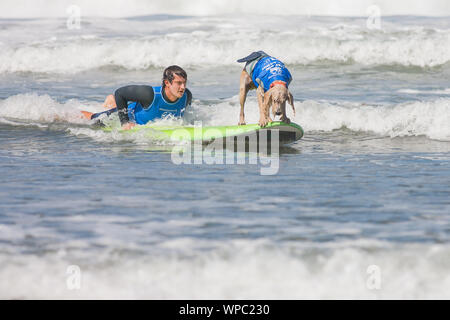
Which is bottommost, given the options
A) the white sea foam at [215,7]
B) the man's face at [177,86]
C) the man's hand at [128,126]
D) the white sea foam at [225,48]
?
the man's hand at [128,126]

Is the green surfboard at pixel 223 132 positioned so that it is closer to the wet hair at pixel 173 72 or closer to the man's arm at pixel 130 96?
the man's arm at pixel 130 96

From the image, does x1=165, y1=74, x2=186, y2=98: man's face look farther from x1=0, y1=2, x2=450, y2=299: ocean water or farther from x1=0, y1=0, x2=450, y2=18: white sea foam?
x1=0, y1=0, x2=450, y2=18: white sea foam

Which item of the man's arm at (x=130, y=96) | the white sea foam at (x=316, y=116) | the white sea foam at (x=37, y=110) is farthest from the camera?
the white sea foam at (x=37, y=110)

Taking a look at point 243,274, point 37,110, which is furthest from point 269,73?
point 37,110

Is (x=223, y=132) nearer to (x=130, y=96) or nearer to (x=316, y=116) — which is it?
(x=130, y=96)

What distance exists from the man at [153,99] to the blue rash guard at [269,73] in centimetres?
101

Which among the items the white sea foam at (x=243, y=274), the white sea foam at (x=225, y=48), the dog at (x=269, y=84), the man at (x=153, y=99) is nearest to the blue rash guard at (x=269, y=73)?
the dog at (x=269, y=84)

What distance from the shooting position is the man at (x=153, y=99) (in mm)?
9188

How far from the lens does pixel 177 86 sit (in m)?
9.20

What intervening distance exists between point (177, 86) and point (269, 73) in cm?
138

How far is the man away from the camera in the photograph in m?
9.19

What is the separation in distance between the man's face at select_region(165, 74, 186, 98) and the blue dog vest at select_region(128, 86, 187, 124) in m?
0.19
